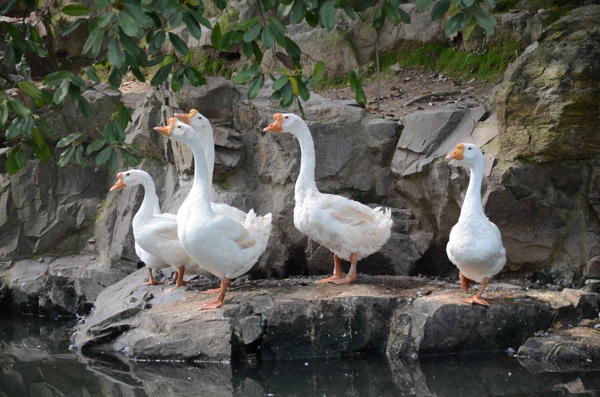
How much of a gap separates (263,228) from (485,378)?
272cm

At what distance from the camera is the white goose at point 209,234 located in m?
7.18

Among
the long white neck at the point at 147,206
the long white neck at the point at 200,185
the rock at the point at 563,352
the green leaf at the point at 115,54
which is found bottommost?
the rock at the point at 563,352

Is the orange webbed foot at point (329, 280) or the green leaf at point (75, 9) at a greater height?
the green leaf at point (75, 9)

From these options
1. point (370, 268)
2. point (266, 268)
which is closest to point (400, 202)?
point (370, 268)

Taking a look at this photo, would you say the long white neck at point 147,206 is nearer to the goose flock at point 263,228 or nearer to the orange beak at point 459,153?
the goose flock at point 263,228

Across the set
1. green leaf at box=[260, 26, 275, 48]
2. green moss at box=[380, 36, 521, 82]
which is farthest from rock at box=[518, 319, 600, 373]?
green moss at box=[380, 36, 521, 82]

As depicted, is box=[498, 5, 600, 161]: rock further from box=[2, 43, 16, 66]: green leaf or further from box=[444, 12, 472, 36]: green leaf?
box=[2, 43, 16, 66]: green leaf

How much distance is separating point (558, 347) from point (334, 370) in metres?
1.92

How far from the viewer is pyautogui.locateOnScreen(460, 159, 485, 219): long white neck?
7.17 m

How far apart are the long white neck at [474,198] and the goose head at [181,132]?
2.70m

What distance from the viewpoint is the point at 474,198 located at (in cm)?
725

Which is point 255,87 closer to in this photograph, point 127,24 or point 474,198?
point 127,24

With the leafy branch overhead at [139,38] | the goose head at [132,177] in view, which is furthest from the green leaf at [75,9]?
the goose head at [132,177]

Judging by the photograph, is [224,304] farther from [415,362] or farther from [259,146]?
[259,146]
